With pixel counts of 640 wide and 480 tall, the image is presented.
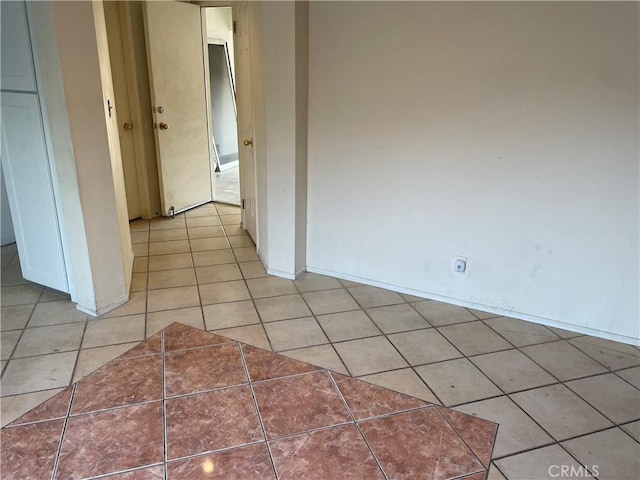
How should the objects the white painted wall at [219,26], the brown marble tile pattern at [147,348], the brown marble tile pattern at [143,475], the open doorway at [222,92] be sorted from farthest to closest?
1. the open doorway at [222,92]
2. the white painted wall at [219,26]
3. the brown marble tile pattern at [147,348]
4. the brown marble tile pattern at [143,475]

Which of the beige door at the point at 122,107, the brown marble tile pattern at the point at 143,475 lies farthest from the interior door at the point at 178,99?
the brown marble tile pattern at the point at 143,475

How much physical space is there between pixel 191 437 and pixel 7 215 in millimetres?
2902

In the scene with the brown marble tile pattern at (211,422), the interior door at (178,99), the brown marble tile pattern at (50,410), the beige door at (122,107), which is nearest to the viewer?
the brown marble tile pattern at (211,422)

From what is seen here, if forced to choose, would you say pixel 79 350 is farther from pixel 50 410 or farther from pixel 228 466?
pixel 228 466

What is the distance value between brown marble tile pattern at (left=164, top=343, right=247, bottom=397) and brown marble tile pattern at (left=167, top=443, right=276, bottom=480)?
0.41m

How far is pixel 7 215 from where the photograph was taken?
3635 millimetres

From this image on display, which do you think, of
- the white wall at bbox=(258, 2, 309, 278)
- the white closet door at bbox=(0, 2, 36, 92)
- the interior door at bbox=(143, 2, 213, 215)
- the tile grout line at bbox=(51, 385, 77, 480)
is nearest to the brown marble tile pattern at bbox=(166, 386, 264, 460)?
the tile grout line at bbox=(51, 385, 77, 480)

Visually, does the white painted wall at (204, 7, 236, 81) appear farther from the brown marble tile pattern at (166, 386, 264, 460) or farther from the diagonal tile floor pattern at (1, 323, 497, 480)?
the brown marble tile pattern at (166, 386, 264, 460)

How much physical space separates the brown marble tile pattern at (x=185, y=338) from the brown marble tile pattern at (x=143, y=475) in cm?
78

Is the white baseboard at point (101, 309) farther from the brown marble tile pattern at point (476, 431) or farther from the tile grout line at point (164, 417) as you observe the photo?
the brown marble tile pattern at point (476, 431)

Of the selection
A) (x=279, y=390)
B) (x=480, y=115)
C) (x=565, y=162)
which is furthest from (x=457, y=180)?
(x=279, y=390)

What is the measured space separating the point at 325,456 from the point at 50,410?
120 cm
